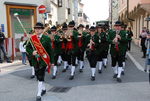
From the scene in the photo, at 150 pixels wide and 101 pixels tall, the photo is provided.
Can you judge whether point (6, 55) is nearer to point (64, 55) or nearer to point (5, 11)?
point (5, 11)

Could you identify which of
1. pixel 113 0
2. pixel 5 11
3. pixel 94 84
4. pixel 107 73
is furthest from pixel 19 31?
pixel 113 0

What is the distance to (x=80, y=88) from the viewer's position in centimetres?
684

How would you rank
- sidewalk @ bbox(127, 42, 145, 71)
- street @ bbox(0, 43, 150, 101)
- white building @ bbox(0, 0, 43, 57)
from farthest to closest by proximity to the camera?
white building @ bbox(0, 0, 43, 57) < sidewalk @ bbox(127, 42, 145, 71) < street @ bbox(0, 43, 150, 101)

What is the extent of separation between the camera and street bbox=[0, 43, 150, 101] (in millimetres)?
5938

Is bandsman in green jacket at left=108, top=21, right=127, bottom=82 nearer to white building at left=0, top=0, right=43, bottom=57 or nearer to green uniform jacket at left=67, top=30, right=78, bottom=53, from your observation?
green uniform jacket at left=67, top=30, right=78, bottom=53

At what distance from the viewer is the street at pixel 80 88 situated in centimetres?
594

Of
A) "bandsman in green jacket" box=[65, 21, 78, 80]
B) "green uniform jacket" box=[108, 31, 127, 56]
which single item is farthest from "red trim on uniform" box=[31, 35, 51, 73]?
"green uniform jacket" box=[108, 31, 127, 56]

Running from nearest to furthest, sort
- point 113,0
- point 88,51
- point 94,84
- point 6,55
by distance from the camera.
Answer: point 94,84
point 88,51
point 6,55
point 113,0

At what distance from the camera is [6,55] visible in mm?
12648

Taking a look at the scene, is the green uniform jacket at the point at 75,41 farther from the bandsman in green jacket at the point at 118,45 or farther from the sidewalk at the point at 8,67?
the sidewalk at the point at 8,67

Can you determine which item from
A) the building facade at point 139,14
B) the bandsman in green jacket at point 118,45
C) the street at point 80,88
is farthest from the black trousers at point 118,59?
the building facade at point 139,14

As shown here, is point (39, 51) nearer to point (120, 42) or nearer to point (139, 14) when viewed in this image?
point (120, 42)

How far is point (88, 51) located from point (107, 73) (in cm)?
155

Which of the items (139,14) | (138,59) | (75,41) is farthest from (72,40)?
(139,14)
